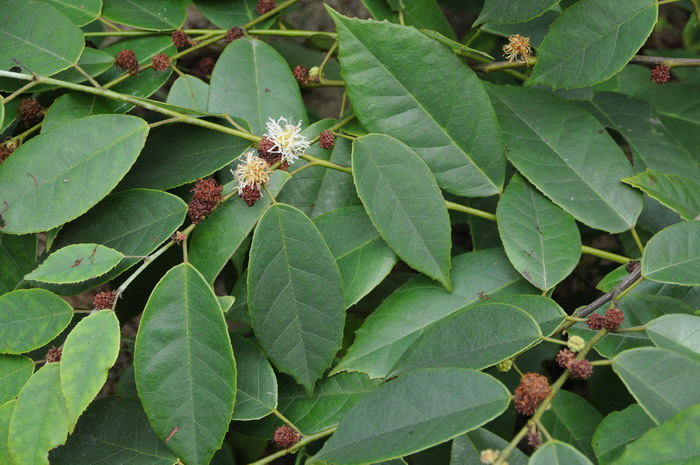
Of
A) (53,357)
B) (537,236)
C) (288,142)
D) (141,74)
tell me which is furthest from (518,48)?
(53,357)

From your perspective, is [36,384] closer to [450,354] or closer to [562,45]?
[450,354]

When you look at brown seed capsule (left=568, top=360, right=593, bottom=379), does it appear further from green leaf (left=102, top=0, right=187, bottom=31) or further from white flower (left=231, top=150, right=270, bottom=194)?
green leaf (left=102, top=0, right=187, bottom=31)

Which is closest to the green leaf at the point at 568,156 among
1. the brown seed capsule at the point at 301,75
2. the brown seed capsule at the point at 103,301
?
the brown seed capsule at the point at 301,75

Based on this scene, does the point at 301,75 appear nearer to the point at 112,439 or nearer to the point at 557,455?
the point at 112,439

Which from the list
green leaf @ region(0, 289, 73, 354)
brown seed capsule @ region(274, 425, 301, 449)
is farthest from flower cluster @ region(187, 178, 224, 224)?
brown seed capsule @ region(274, 425, 301, 449)

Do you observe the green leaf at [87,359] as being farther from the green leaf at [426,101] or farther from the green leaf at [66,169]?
the green leaf at [426,101]
